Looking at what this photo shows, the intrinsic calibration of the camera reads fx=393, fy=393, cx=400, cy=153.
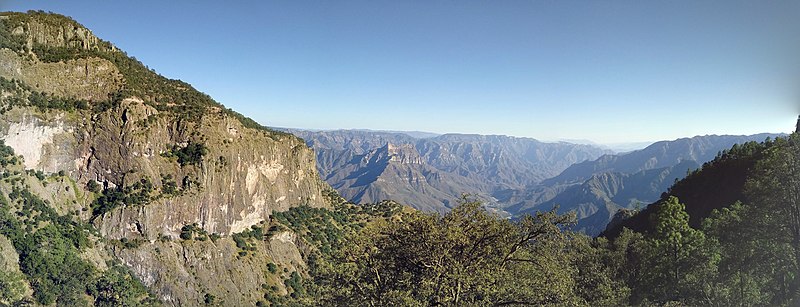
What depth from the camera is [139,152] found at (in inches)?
2800

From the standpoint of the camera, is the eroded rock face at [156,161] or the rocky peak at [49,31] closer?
the eroded rock face at [156,161]

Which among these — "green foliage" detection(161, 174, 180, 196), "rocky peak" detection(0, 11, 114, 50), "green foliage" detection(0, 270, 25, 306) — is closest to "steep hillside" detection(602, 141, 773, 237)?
"green foliage" detection(161, 174, 180, 196)

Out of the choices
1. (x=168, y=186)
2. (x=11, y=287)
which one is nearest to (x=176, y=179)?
(x=168, y=186)

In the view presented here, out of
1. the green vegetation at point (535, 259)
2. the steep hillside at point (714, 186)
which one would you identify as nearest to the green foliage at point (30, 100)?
the green vegetation at point (535, 259)

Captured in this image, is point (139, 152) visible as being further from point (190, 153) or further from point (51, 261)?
point (51, 261)

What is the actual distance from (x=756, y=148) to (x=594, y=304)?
78.3m

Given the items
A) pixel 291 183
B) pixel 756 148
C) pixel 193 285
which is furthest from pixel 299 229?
pixel 756 148

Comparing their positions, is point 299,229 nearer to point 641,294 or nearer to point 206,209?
point 206,209

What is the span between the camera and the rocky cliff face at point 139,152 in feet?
211

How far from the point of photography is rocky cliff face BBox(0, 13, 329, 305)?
64250mm

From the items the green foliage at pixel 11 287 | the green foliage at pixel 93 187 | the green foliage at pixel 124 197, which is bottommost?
the green foliage at pixel 11 287

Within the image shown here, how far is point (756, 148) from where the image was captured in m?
74.0

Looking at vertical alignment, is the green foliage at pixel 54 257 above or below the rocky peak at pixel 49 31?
below

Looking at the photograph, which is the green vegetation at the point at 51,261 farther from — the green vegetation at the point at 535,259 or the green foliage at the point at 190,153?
the green vegetation at the point at 535,259
